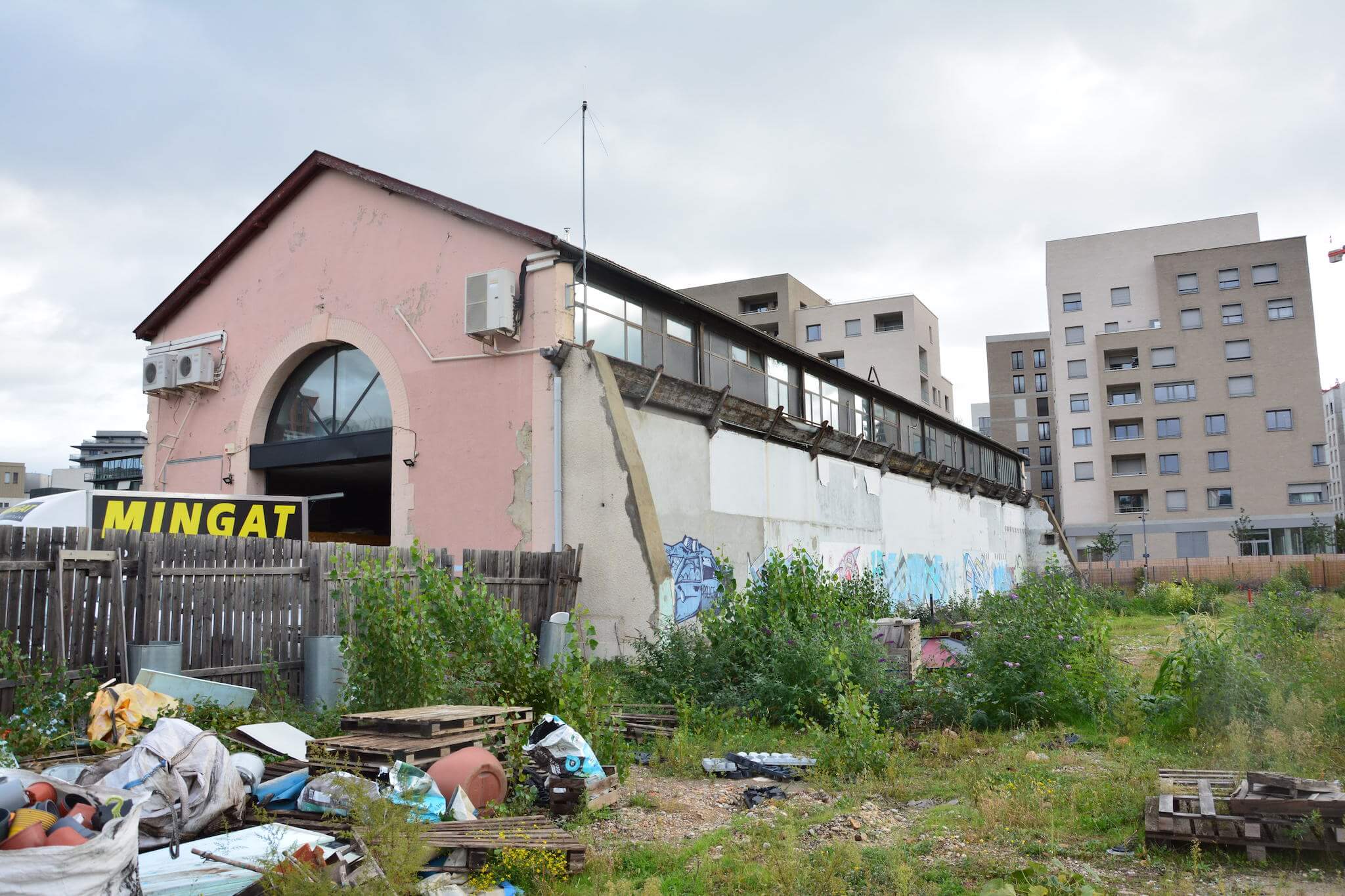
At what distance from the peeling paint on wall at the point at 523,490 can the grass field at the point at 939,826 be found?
6.01 metres

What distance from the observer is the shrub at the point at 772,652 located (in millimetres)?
10227

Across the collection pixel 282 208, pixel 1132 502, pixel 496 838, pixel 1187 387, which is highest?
pixel 1187 387

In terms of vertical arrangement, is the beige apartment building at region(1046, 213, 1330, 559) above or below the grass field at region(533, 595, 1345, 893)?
above

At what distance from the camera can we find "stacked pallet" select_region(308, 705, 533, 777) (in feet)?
20.6

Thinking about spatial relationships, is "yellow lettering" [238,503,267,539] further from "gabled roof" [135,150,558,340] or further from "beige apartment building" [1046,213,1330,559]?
"beige apartment building" [1046,213,1330,559]

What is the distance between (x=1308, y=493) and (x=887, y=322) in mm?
27743

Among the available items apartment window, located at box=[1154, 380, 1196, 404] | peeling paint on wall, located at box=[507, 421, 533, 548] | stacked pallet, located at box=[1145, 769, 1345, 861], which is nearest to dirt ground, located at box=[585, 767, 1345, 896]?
stacked pallet, located at box=[1145, 769, 1345, 861]

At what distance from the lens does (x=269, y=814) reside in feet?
18.7

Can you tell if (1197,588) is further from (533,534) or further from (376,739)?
(376,739)

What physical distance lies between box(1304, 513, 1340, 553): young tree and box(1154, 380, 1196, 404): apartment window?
33.5 feet

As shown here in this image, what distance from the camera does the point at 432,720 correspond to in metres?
6.54

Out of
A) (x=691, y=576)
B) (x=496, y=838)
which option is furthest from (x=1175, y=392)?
(x=496, y=838)

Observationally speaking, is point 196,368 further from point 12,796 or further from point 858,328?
point 858,328

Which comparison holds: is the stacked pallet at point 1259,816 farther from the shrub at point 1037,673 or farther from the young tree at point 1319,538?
the young tree at point 1319,538
